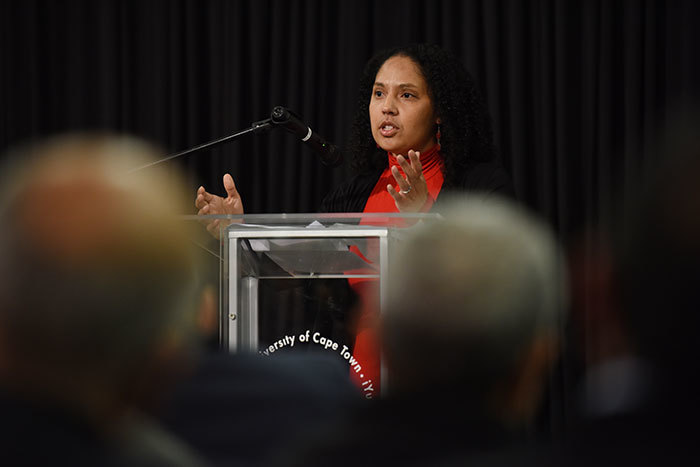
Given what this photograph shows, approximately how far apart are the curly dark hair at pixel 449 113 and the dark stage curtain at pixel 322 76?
110 centimetres

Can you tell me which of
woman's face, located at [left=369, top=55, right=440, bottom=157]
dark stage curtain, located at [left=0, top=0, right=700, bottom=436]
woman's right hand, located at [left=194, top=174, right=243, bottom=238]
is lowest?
woman's right hand, located at [left=194, top=174, right=243, bottom=238]

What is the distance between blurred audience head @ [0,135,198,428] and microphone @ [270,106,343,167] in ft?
4.06

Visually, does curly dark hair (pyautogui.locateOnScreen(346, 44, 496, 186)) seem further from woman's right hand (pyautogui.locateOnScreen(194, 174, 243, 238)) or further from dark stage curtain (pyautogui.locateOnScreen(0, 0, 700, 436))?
dark stage curtain (pyautogui.locateOnScreen(0, 0, 700, 436))

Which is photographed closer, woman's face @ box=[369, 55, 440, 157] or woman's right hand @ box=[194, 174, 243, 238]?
woman's right hand @ box=[194, 174, 243, 238]

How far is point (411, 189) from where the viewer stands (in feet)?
5.45

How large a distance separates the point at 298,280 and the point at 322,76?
2.29 m

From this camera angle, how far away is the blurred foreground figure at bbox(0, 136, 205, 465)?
57 cm

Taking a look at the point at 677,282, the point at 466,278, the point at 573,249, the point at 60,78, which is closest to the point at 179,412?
the point at 466,278

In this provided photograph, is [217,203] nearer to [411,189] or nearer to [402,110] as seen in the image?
[411,189]

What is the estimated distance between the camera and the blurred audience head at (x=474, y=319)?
606 millimetres

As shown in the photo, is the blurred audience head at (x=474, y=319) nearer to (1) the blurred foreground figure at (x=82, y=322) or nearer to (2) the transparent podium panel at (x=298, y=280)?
(1) the blurred foreground figure at (x=82, y=322)

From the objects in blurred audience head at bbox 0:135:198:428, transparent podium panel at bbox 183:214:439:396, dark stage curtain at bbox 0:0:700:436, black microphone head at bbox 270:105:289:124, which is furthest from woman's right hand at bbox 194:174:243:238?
dark stage curtain at bbox 0:0:700:436

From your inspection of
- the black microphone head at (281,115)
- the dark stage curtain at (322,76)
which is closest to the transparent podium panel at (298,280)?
the black microphone head at (281,115)

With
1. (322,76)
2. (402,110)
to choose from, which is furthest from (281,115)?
(322,76)
